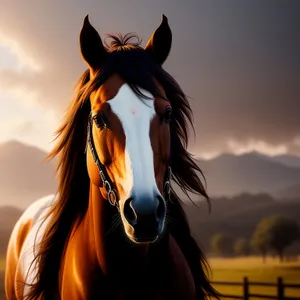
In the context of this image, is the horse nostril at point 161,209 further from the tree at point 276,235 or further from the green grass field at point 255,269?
the tree at point 276,235

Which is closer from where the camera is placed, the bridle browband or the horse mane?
the bridle browband

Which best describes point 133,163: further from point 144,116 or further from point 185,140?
point 185,140

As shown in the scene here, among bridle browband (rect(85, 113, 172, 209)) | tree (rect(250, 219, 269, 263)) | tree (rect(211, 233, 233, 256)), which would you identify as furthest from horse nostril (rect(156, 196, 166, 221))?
tree (rect(250, 219, 269, 263))

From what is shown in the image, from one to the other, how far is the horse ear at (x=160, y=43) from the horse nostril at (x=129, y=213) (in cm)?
67

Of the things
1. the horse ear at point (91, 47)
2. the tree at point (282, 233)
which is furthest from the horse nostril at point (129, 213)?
the tree at point (282, 233)

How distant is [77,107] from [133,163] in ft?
1.53

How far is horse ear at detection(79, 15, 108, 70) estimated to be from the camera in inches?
70.5

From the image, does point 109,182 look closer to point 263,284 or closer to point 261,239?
point 263,284

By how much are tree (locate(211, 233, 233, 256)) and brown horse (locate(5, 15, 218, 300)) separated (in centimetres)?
966

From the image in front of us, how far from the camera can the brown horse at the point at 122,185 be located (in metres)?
1.51

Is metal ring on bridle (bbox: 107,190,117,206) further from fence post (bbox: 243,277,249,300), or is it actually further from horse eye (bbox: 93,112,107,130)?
fence post (bbox: 243,277,249,300)

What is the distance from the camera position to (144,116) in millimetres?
1565

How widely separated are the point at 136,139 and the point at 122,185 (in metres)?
0.15

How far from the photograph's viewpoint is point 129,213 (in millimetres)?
1448
